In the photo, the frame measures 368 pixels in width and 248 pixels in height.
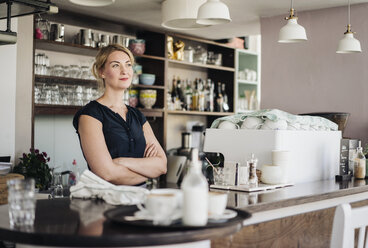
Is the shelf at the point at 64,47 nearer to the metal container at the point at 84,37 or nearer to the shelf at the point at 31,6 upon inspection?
the metal container at the point at 84,37

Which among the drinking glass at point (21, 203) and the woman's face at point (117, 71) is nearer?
the drinking glass at point (21, 203)

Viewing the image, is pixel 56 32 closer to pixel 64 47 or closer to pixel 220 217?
pixel 64 47

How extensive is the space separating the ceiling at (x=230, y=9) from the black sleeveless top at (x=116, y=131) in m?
2.29

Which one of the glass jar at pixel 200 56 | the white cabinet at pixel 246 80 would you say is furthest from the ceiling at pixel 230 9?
the white cabinet at pixel 246 80

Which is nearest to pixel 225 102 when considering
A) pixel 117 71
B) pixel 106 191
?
pixel 117 71

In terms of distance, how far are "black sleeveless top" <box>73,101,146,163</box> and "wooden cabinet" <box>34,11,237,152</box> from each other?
2.14 metres

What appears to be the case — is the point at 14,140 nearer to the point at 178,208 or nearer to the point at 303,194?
the point at 303,194

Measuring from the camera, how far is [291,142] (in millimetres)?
2900

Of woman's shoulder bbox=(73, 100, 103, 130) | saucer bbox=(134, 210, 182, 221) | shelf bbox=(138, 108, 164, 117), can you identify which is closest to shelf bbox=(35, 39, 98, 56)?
shelf bbox=(138, 108, 164, 117)

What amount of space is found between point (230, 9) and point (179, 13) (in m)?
0.92

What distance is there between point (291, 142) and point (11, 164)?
8.15ft

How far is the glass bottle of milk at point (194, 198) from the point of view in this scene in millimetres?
1357

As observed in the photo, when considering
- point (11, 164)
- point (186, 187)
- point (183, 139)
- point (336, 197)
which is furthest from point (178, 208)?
point (183, 139)

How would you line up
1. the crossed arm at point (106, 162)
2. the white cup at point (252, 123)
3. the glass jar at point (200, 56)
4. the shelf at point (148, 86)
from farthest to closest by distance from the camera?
1. the glass jar at point (200, 56)
2. the shelf at point (148, 86)
3. the white cup at point (252, 123)
4. the crossed arm at point (106, 162)
